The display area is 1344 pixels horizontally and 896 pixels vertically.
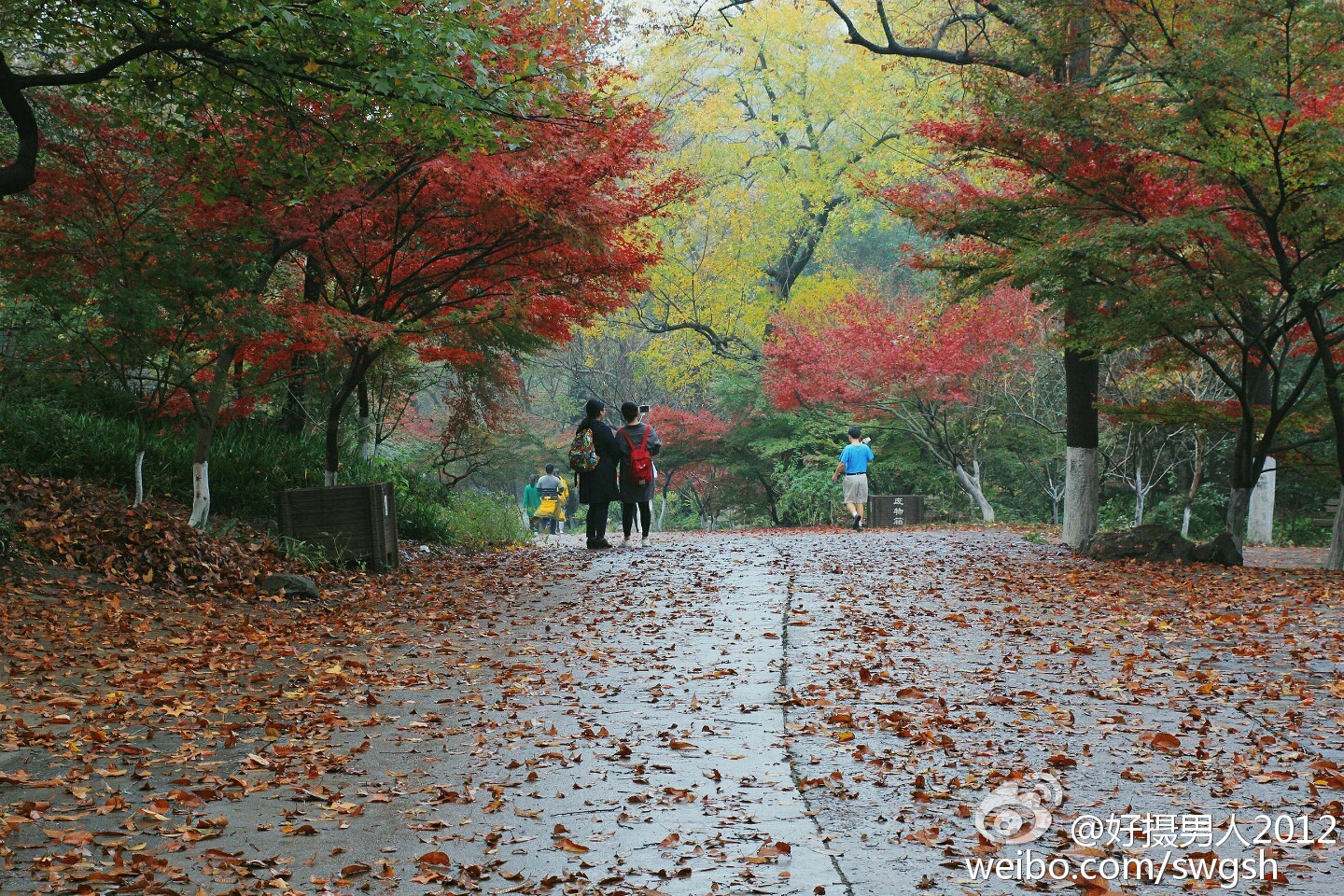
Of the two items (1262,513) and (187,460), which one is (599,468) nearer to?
(187,460)

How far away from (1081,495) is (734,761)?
34.2 feet

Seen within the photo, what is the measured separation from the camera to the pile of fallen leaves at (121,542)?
9.21 metres

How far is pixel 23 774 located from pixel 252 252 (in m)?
7.09

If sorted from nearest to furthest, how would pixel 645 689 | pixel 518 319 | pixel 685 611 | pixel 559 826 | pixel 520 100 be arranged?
1. pixel 559 826
2. pixel 645 689
3. pixel 520 100
4. pixel 685 611
5. pixel 518 319

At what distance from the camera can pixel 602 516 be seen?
47.7 ft

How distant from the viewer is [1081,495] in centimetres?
1431

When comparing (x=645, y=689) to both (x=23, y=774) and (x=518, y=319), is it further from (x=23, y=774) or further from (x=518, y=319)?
(x=518, y=319)

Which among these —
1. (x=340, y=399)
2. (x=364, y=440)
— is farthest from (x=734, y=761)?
(x=364, y=440)

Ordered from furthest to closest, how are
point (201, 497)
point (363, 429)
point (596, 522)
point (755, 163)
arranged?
point (755, 163) → point (363, 429) → point (596, 522) → point (201, 497)

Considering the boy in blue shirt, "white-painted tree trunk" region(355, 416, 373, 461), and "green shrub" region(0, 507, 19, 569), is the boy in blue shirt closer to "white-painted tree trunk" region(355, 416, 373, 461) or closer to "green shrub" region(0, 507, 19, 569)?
"white-painted tree trunk" region(355, 416, 373, 461)

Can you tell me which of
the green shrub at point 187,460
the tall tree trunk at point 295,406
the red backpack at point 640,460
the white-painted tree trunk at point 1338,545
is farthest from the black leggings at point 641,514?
the white-painted tree trunk at point 1338,545

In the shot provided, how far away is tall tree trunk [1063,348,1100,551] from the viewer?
14.1 m

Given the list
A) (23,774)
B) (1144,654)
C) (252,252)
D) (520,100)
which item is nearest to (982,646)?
(1144,654)

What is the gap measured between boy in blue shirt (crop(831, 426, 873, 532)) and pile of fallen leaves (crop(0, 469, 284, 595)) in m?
12.4
